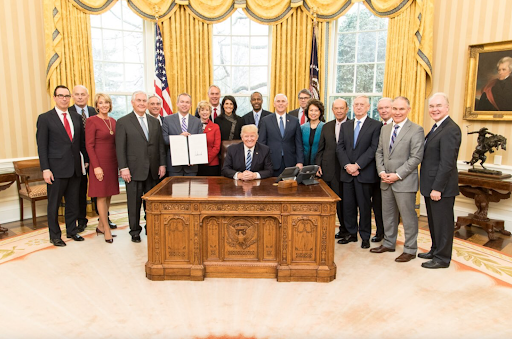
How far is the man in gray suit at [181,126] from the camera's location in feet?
15.4

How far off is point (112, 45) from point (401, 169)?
525 centimetres

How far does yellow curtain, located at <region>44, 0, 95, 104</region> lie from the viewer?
5746 millimetres

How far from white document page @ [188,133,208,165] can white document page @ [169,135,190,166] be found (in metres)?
0.06

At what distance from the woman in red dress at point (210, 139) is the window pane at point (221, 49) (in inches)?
96.2

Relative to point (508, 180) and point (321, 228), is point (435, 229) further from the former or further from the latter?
point (508, 180)

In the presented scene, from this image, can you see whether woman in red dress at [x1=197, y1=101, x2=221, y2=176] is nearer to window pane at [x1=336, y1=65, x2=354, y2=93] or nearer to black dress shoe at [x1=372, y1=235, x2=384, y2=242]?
black dress shoe at [x1=372, y1=235, x2=384, y2=242]

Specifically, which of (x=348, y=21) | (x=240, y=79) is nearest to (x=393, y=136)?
(x=348, y=21)

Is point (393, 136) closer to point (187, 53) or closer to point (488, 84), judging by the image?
point (488, 84)

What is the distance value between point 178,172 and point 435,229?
296 centimetres

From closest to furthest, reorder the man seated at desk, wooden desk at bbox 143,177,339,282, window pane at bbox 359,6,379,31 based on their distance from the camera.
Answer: wooden desk at bbox 143,177,339,282 → the man seated at desk → window pane at bbox 359,6,379,31

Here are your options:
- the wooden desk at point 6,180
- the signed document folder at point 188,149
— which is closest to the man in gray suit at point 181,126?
the signed document folder at point 188,149

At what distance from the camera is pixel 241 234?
358 centimetres

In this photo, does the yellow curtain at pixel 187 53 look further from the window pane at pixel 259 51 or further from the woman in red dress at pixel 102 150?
the woman in red dress at pixel 102 150

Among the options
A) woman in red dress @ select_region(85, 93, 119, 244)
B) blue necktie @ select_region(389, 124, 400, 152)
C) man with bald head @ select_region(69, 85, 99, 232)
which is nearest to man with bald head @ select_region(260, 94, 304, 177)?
blue necktie @ select_region(389, 124, 400, 152)
